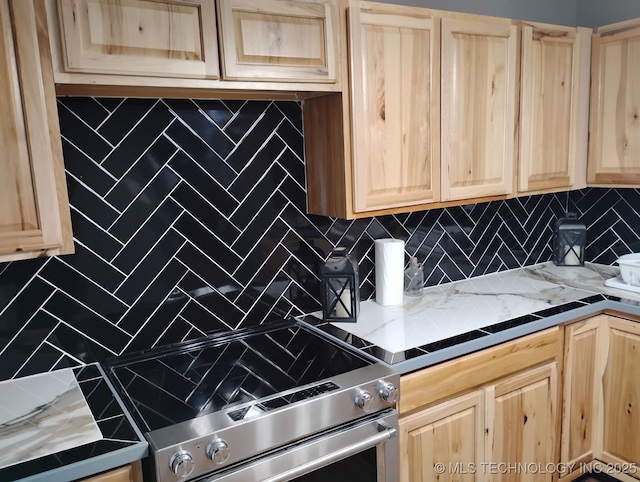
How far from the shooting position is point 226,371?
1707 millimetres

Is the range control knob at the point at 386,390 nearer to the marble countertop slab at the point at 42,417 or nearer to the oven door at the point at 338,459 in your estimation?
the oven door at the point at 338,459

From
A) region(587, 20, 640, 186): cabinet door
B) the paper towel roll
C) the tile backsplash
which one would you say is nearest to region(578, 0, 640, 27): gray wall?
region(587, 20, 640, 186): cabinet door

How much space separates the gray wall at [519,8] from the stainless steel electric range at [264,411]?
160cm

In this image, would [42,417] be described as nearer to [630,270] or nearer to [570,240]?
[630,270]

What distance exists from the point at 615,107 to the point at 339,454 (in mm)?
2026

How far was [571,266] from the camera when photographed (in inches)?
110

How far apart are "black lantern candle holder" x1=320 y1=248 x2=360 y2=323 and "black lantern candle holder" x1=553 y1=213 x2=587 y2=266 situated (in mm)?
1374

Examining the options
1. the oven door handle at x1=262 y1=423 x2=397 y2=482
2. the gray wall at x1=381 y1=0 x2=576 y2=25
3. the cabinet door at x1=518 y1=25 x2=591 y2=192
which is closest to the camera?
the oven door handle at x1=262 y1=423 x2=397 y2=482

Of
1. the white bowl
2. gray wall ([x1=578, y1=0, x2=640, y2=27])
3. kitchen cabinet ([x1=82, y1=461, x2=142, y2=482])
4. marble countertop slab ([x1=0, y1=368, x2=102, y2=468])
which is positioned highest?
gray wall ([x1=578, y1=0, x2=640, y2=27])

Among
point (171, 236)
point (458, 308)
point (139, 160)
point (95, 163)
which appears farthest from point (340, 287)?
point (95, 163)

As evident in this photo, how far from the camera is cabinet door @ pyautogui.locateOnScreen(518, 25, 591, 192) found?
88.7 inches

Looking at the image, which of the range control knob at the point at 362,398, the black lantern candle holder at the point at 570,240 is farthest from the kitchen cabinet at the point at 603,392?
the range control knob at the point at 362,398

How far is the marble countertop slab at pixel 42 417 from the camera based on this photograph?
1.26m

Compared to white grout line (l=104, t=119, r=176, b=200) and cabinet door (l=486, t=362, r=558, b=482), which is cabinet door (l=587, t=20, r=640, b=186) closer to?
cabinet door (l=486, t=362, r=558, b=482)
